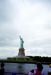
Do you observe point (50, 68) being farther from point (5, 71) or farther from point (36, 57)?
point (5, 71)

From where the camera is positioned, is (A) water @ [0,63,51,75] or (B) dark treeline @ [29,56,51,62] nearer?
(A) water @ [0,63,51,75]

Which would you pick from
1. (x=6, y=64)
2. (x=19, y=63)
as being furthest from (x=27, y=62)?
(x=6, y=64)

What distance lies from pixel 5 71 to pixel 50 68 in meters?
1.03

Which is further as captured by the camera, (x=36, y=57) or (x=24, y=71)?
(x=36, y=57)

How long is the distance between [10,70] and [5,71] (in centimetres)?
14

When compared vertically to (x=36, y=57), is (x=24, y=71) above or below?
below

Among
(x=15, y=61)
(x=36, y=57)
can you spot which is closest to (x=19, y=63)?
(x=15, y=61)

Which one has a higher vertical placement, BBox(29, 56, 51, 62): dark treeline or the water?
BBox(29, 56, 51, 62): dark treeline

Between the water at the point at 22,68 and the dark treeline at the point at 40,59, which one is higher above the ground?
the dark treeline at the point at 40,59

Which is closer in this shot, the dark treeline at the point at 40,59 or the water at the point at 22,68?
the water at the point at 22,68

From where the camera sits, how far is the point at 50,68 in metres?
4.49

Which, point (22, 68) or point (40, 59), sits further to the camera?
point (40, 59)

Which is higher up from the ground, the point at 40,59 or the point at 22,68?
the point at 40,59

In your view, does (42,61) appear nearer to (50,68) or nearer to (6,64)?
(50,68)
